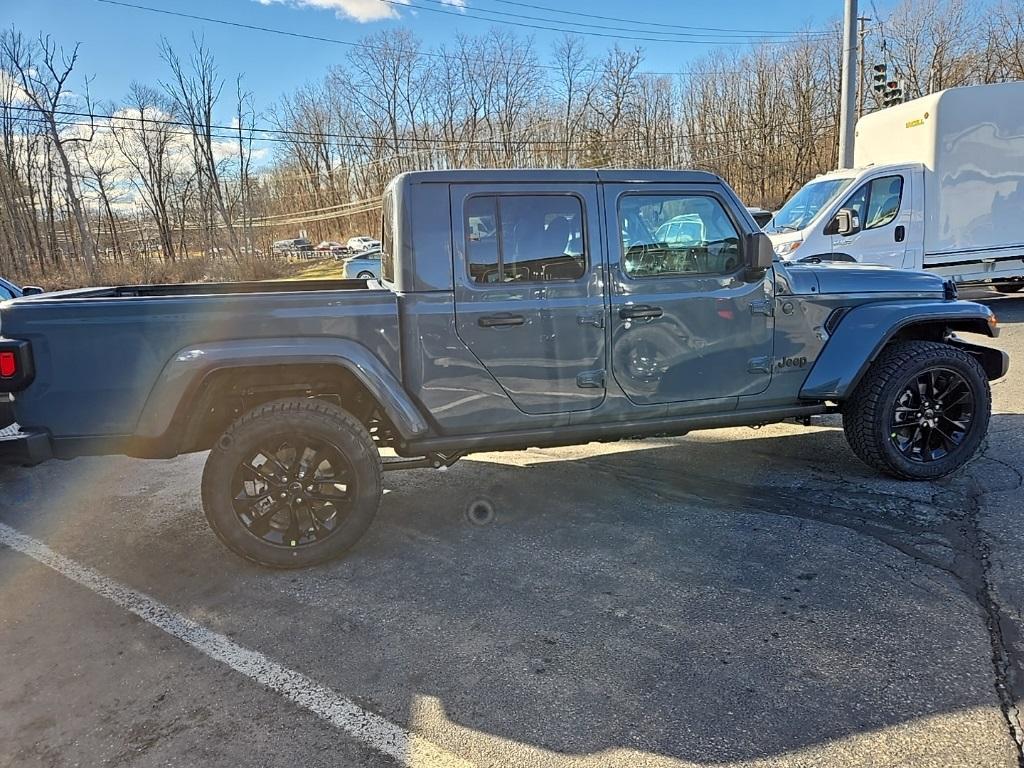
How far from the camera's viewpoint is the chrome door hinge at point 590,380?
379cm

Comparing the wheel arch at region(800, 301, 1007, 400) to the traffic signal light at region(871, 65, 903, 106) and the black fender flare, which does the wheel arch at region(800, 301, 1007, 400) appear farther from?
the traffic signal light at region(871, 65, 903, 106)

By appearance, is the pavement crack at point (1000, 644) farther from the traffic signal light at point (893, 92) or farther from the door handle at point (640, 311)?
the traffic signal light at point (893, 92)

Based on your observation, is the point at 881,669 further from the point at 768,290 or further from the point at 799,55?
the point at 799,55

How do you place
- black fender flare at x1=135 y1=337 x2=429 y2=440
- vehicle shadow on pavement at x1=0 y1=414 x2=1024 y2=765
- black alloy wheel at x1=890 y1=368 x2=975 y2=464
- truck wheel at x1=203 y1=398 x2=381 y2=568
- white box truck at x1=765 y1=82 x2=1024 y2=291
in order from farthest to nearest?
1. white box truck at x1=765 y1=82 x2=1024 y2=291
2. black alloy wheel at x1=890 y1=368 x2=975 y2=464
3. truck wheel at x1=203 y1=398 x2=381 y2=568
4. black fender flare at x1=135 y1=337 x2=429 y2=440
5. vehicle shadow on pavement at x1=0 y1=414 x2=1024 y2=765

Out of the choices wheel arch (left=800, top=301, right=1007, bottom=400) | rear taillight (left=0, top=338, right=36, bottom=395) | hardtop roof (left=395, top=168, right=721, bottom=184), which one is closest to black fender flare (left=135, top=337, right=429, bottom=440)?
rear taillight (left=0, top=338, right=36, bottom=395)

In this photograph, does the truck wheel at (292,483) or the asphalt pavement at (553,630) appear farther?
the truck wheel at (292,483)

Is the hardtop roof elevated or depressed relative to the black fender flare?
elevated

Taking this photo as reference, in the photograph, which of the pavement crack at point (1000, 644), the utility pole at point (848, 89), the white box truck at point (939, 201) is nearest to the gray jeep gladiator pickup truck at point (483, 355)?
the pavement crack at point (1000, 644)

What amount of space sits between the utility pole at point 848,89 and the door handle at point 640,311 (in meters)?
11.6

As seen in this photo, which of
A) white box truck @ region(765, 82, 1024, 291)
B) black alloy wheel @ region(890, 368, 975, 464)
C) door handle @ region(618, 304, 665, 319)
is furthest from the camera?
white box truck @ region(765, 82, 1024, 291)

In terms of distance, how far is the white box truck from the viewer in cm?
982

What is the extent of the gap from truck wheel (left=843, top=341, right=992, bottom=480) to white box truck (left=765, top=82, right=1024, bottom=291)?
5.68m

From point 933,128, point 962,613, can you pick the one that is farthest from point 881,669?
point 933,128

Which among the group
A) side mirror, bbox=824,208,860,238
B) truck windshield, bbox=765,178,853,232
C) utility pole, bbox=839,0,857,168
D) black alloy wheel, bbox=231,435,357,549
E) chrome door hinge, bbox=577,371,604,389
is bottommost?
black alloy wheel, bbox=231,435,357,549
